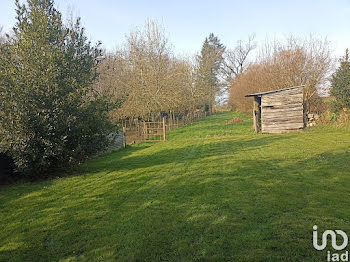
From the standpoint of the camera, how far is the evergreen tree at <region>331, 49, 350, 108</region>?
661 inches

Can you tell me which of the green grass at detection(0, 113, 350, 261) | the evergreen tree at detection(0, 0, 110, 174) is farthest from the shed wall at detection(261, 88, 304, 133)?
the evergreen tree at detection(0, 0, 110, 174)

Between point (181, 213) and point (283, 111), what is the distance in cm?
1475

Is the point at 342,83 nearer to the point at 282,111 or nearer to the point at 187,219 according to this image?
the point at 282,111

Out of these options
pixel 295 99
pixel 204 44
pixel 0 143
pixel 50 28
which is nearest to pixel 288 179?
pixel 0 143

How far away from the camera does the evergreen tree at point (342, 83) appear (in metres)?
16.8

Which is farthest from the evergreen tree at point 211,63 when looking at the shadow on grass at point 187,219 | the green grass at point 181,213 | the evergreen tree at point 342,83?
the shadow on grass at point 187,219

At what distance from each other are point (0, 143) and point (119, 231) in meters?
4.89

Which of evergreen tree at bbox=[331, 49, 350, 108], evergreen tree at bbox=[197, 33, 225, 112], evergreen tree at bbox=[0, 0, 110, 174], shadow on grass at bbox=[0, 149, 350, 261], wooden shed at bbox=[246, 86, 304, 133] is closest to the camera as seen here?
shadow on grass at bbox=[0, 149, 350, 261]

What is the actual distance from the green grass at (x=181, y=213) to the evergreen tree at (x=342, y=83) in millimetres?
10614

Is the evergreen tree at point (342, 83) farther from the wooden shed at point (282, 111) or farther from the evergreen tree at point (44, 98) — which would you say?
the evergreen tree at point (44, 98)

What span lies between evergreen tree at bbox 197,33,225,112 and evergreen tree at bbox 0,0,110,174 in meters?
29.1

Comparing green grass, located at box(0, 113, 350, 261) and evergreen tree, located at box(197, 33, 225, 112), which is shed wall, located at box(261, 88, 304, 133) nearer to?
green grass, located at box(0, 113, 350, 261)

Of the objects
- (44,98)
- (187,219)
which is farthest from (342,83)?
(44,98)

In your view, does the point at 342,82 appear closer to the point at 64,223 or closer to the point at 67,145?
the point at 67,145
